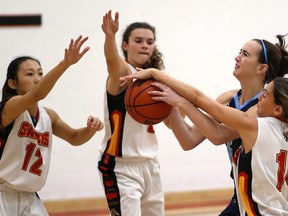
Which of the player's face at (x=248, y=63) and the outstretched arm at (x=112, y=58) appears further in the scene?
the outstretched arm at (x=112, y=58)

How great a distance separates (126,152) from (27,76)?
0.89 meters

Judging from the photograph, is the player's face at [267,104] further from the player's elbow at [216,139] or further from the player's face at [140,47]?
the player's face at [140,47]

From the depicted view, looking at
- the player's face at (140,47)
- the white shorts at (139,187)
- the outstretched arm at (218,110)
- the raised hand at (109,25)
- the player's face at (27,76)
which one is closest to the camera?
the outstretched arm at (218,110)

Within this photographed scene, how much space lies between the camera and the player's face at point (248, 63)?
3.46m

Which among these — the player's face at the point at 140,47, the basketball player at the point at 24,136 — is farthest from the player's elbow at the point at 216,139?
the player's face at the point at 140,47

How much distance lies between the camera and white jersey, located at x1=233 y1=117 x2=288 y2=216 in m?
2.89

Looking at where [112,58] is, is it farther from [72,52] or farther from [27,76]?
[27,76]

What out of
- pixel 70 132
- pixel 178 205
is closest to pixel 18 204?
pixel 70 132

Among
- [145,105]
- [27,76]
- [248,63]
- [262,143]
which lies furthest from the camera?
[27,76]

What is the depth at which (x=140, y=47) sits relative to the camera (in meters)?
4.07

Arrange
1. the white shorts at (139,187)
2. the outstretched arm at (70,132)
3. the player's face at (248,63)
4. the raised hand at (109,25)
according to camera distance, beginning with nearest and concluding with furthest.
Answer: the player's face at (248,63), the raised hand at (109,25), the white shorts at (139,187), the outstretched arm at (70,132)

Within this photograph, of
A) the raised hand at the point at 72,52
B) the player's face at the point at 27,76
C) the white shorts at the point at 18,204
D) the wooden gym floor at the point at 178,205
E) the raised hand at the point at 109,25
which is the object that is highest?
the raised hand at the point at 109,25

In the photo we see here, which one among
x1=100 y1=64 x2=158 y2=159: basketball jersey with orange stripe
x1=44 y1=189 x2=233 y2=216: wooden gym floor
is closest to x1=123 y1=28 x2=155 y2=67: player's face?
x1=100 y1=64 x2=158 y2=159: basketball jersey with orange stripe

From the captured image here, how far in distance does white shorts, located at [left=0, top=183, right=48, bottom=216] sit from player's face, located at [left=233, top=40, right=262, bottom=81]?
165cm
